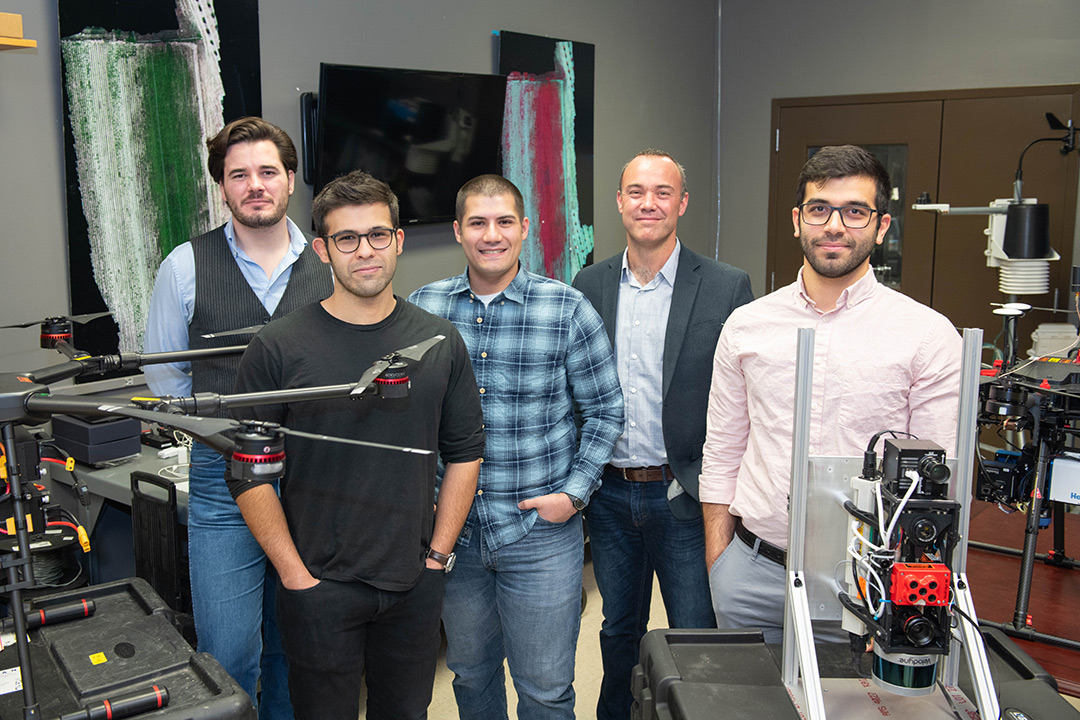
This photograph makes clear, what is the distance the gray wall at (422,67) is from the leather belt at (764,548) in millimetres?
2152

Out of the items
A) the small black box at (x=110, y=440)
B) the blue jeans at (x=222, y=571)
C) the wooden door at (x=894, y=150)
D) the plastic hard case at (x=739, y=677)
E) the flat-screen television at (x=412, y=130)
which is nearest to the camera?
the plastic hard case at (x=739, y=677)

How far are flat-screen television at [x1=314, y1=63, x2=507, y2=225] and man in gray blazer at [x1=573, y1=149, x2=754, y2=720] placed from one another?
4.35 ft

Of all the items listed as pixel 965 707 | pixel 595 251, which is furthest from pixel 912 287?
pixel 965 707

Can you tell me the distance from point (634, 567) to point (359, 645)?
0.79 metres

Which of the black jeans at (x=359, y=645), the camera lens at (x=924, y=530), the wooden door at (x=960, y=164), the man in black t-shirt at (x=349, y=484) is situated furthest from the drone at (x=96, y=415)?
the wooden door at (x=960, y=164)

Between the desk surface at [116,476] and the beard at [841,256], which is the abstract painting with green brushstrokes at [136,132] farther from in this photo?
the beard at [841,256]

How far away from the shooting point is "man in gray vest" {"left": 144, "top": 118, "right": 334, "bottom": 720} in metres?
1.95

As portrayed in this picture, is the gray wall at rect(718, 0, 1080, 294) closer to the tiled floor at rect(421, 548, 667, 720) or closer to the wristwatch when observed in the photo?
the tiled floor at rect(421, 548, 667, 720)

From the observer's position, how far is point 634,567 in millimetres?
2283

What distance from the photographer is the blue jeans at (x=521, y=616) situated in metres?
2.01

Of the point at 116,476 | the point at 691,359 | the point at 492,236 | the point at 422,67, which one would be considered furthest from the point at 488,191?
the point at 422,67

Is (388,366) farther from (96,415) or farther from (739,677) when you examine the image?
(739,677)

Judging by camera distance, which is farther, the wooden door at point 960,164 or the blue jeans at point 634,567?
the wooden door at point 960,164

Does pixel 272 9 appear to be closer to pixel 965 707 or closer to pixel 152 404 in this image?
pixel 152 404
